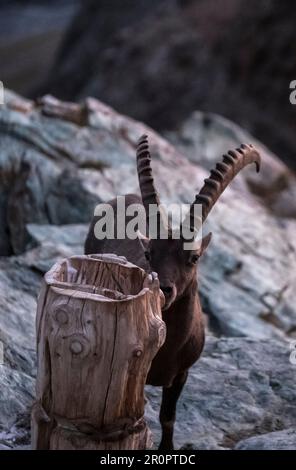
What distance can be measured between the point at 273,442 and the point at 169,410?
1467 mm

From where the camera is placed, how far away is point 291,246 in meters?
18.3

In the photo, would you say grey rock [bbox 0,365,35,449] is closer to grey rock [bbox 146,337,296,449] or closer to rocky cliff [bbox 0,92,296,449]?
rocky cliff [bbox 0,92,296,449]

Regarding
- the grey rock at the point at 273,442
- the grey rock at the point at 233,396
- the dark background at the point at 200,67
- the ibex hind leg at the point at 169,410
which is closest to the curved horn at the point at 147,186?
the ibex hind leg at the point at 169,410

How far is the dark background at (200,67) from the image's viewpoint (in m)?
36.1

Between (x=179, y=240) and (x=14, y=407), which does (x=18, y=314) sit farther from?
(x=179, y=240)

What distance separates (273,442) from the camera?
27.7ft

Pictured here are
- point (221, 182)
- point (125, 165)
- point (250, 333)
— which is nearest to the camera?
point (221, 182)

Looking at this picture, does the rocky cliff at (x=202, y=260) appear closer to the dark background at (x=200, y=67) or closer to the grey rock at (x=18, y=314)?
the grey rock at (x=18, y=314)

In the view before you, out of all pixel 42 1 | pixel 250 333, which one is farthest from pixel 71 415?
pixel 42 1

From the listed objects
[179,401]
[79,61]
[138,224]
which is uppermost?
Answer: [79,61]

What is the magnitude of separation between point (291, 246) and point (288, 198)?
4.27 metres

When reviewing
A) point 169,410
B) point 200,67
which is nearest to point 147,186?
point 169,410

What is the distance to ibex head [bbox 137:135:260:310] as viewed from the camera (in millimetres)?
8648

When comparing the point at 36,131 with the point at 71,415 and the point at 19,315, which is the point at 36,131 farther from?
the point at 71,415
